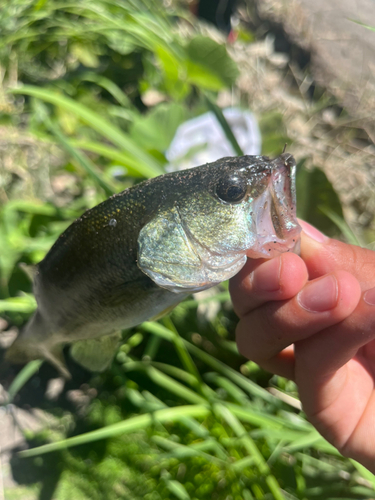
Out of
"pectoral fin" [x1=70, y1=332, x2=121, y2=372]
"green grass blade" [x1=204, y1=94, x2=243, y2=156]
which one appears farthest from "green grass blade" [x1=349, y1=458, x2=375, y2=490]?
"green grass blade" [x1=204, y1=94, x2=243, y2=156]

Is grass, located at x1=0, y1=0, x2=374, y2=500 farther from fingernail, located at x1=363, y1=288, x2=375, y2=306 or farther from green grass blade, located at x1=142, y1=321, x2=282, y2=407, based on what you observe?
fingernail, located at x1=363, y1=288, x2=375, y2=306

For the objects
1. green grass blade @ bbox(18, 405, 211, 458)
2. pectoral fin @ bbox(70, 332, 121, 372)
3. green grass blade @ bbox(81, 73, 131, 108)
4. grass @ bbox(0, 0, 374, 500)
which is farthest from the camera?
green grass blade @ bbox(81, 73, 131, 108)

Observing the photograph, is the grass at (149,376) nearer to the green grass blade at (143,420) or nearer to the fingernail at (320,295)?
the green grass blade at (143,420)

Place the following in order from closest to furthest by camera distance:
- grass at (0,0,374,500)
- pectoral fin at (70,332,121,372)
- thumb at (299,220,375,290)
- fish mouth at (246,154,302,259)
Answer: fish mouth at (246,154,302,259)
thumb at (299,220,375,290)
pectoral fin at (70,332,121,372)
grass at (0,0,374,500)

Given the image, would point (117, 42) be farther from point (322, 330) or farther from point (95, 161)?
point (322, 330)

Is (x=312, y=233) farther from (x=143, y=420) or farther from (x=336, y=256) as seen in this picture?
(x=143, y=420)

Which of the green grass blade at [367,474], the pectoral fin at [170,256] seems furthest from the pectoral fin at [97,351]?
the green grass blade at [367,474]

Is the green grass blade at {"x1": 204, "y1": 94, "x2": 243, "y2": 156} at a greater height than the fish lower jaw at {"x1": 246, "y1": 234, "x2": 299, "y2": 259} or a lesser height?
greater
